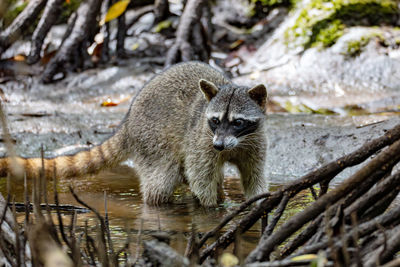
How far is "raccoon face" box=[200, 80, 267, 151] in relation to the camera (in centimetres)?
431

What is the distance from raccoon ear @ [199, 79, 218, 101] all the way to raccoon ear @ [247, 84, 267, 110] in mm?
314

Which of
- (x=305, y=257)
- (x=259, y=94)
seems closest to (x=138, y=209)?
(x=259, y=94)

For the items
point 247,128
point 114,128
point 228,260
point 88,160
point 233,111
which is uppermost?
point 228,260

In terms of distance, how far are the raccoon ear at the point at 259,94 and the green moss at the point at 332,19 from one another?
4224 millimetres

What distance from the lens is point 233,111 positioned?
4355mm

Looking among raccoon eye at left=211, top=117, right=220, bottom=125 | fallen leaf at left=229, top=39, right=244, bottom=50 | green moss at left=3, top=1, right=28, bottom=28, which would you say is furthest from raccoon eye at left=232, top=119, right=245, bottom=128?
green moss at left=3, top=1, right=28, bottom=28

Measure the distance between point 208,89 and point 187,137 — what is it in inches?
21.0

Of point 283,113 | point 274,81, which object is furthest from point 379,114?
point 274,81

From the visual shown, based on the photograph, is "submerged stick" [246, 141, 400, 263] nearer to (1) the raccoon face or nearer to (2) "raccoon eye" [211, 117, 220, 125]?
(1) the raccoon face

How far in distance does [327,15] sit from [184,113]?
4.56m

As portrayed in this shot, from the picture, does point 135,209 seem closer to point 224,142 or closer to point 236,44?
point 224,142

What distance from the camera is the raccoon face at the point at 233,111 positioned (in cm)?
431

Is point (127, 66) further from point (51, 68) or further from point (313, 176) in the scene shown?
point (313, 176)

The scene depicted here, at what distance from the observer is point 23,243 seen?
2246mm
